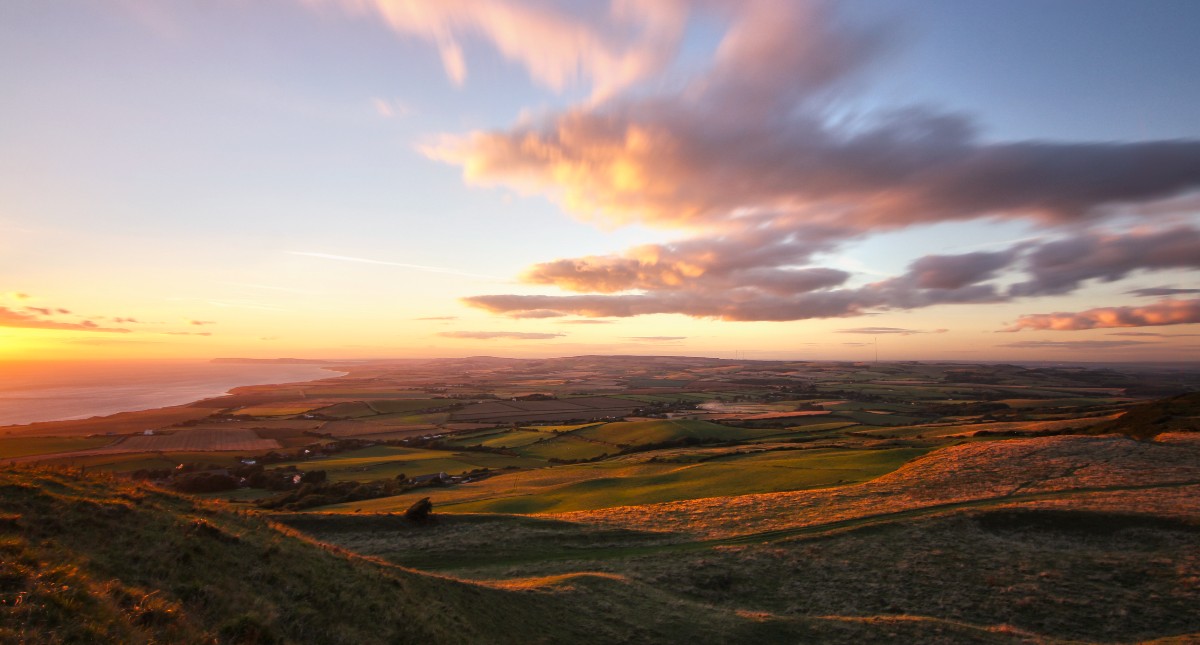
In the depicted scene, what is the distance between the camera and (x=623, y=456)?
258ft

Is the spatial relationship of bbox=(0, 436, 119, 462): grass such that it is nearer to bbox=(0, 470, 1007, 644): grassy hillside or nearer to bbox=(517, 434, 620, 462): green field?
bbox=(517, 434, 620, 462): green field

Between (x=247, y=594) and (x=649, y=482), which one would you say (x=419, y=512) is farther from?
(x=649, y=482)

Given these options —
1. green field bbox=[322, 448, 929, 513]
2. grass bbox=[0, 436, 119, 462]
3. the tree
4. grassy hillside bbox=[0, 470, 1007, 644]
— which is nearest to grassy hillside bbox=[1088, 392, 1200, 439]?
green field bbox=[322, 448, 929, 513]

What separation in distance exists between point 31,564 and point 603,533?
2569 centimetres

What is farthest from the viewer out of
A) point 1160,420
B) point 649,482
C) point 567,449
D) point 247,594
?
point 567,449

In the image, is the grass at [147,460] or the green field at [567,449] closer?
the grass at [147,460]

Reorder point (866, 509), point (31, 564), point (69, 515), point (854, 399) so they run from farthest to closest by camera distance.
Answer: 1. point (854, 399)
2. point (866, 509)
3. point (69, 515)
4. point (31, 564)

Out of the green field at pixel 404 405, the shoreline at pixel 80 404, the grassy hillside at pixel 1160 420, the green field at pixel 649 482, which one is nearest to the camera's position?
the green field at pixel 649 482

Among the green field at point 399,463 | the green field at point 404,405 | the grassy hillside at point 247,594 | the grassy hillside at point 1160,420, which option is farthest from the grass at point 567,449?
the grassy hillside at point 1160,420

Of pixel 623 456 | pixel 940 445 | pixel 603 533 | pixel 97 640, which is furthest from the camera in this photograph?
pixel 623 456

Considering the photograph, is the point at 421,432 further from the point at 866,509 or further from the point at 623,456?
the point at 866,509

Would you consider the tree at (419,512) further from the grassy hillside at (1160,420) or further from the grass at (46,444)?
the grassy hillside at (1160,420)

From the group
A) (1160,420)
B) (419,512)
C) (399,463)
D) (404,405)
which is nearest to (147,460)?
(399,463)

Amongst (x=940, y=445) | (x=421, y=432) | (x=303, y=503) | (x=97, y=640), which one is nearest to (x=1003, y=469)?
(x=940, y=445)
